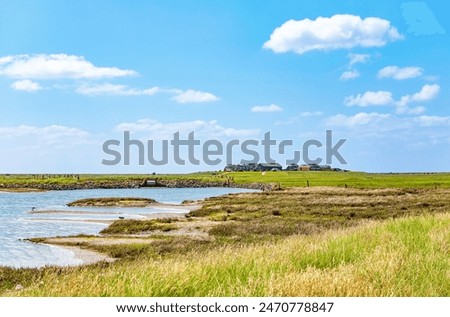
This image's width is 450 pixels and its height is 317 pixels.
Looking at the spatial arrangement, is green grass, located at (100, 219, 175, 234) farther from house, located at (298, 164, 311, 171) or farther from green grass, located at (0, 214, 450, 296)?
house, located at (298, 164, 311, 171)

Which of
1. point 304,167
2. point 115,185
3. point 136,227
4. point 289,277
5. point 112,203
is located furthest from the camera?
point 115,185

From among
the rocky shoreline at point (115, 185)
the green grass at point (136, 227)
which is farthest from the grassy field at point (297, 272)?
the rocky shoreline at point (115, 185)

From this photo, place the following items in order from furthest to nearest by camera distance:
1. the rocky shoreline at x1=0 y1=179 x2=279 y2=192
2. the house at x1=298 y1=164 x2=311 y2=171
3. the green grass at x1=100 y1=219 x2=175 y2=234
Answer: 1. the rocky shoreline at x1=0 y1=179 x2=279 y2=192
2. the house at x1=298 y1=164 x2=311 y2=171
3. the green grass at x1=100 y1=219 x2=175 y2=234

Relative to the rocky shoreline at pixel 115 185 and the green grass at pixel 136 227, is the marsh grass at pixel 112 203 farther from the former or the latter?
the rocky shoreline at pixel 115 185

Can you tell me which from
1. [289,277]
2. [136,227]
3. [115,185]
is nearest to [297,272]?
[289,277]

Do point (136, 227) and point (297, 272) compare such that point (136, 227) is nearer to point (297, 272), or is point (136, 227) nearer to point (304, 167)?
point (297, 272)

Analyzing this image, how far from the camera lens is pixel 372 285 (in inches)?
318

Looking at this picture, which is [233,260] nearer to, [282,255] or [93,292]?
[282,255]

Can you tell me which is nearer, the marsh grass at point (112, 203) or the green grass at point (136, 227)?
the green grass at point (136, 227)

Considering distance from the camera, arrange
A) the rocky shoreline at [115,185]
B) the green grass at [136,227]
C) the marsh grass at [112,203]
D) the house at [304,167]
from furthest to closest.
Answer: the rocky shoreline at [115,185], the house at [304,167], the marsh grass at [112,203], the green grass at [136,227]

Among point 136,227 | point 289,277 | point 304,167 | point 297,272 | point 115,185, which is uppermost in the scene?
point 304,167

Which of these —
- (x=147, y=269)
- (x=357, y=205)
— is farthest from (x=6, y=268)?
(x=357, y=205)


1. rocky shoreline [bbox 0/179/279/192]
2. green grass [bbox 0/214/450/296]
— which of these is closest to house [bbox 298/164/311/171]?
rocky shoreline [bbox 0/179/279/192]
